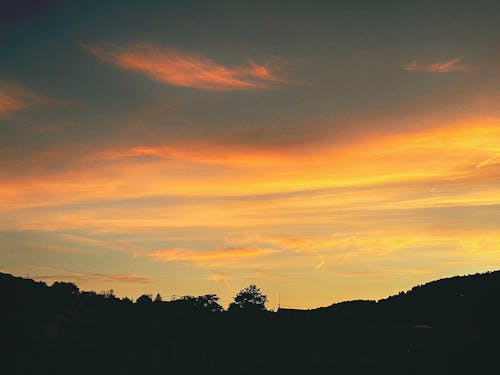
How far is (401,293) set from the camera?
129m

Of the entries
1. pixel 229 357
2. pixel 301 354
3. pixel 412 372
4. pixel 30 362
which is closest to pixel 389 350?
pixel 412 372

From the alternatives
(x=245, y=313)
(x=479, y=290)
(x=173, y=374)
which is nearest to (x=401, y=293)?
(x=479, y=290)

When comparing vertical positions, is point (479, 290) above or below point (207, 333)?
above

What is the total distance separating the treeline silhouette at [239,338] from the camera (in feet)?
291

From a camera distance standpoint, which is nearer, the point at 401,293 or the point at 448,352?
the point at 448,352

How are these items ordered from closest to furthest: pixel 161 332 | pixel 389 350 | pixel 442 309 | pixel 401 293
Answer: pixel 389 350
pixel 161 332
pixel 442 309
pixel 401 293

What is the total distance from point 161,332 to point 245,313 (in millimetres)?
16595

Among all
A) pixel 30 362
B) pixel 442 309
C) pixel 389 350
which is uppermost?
pixel 442 309

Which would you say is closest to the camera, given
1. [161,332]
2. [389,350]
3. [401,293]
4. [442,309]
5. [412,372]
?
[412,372]

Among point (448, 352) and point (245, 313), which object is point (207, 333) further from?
point (448, 352)

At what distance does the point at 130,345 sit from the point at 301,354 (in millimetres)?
26812

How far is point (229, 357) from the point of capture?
96.8 metres

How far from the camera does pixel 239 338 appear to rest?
101 metres

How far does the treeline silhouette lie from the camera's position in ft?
291
